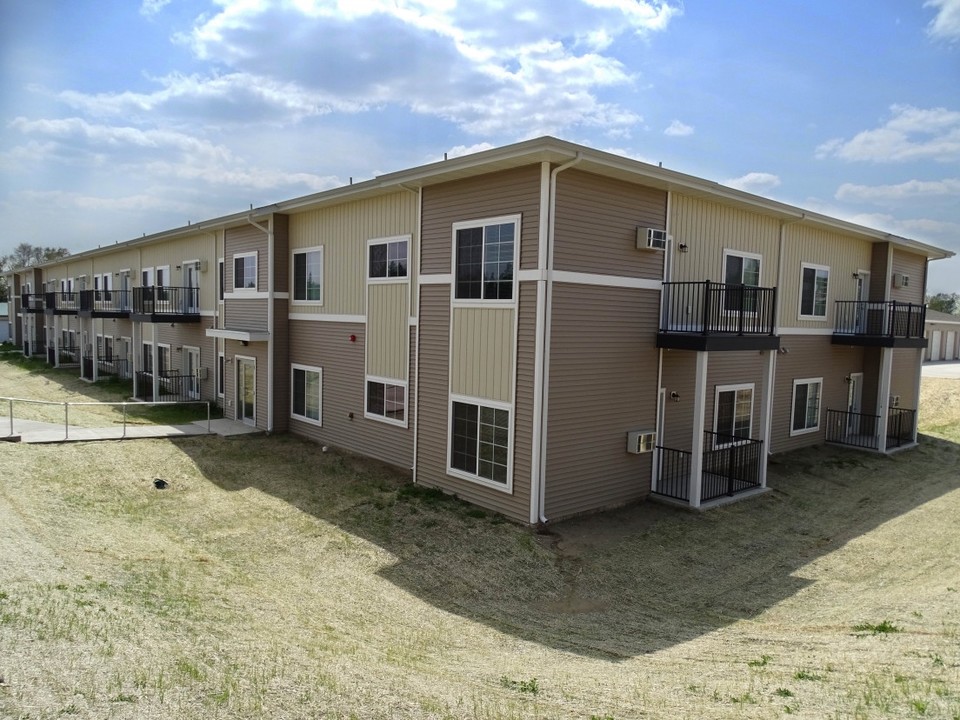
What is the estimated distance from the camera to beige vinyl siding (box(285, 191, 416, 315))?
12770 millimetres

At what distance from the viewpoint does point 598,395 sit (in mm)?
10805

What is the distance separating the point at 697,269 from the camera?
1258 cm

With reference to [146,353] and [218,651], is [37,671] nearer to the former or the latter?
[218,651]

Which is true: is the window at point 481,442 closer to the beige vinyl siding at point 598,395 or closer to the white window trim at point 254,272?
the beige vinyl siding at point 598,395

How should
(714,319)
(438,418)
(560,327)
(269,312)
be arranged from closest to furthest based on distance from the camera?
(560,327)
(438,418)
(714,319)
(269,312)

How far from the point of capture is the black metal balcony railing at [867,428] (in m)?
17.2

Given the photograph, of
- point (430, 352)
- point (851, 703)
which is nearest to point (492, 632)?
point (851, 703)

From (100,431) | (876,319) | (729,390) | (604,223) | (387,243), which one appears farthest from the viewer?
(876,319)

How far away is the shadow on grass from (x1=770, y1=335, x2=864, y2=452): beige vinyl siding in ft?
4.90

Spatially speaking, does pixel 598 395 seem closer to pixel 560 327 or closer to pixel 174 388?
pixel 560 327

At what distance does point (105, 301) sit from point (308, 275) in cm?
1801

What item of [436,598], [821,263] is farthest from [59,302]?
[821,263]

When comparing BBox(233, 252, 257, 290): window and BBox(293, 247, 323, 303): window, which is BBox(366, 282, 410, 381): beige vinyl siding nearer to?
BBox(293, 247, 323, 303): window

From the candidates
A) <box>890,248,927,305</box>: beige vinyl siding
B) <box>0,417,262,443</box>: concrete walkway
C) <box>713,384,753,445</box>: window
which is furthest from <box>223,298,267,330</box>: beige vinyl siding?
<box>890,248,927,305</box>: beige vinyl siding
